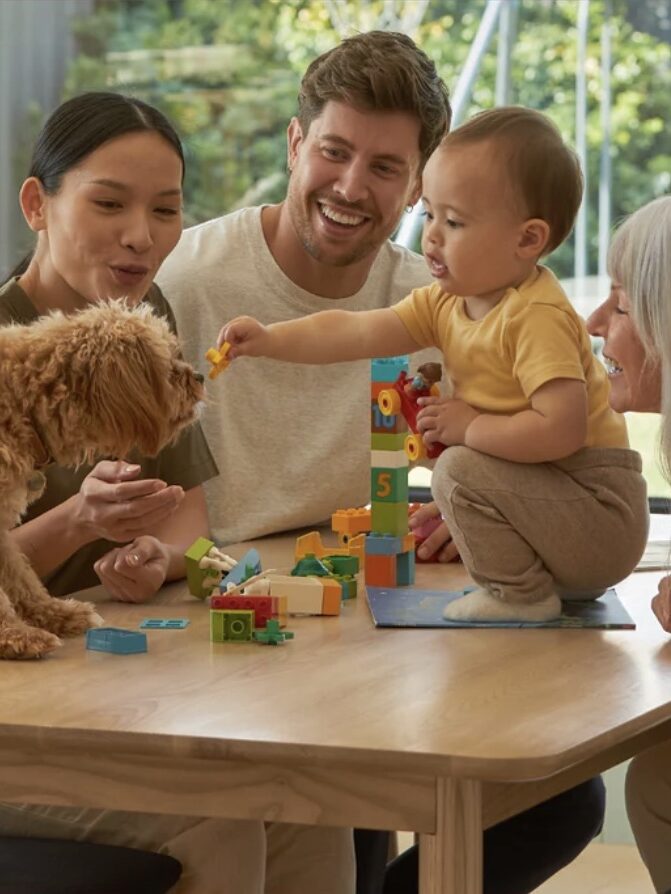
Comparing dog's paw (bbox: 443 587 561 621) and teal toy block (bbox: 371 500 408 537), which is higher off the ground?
teal toy block (bbox: 371 500 408 537)

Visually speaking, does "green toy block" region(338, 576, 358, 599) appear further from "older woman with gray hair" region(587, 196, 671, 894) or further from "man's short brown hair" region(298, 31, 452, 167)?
"man's short brown hair" region(298, 31, 452, 167)

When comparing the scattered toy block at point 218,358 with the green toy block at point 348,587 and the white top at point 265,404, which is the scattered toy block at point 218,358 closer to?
the green toy block at point 348,587

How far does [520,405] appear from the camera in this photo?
159 centimetres

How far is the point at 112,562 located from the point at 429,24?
2358 millimetres

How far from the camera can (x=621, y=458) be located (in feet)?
5.25

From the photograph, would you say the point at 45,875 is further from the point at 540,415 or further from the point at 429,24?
the point at 429,24

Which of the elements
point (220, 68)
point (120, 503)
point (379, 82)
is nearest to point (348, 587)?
point (120, 503)

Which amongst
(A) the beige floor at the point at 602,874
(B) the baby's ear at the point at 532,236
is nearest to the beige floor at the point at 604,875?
(A) the beige floor at the point at 602,874

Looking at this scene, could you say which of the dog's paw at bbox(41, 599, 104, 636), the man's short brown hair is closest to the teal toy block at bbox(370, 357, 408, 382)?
the dog's paw at bbox(41, 599, 104, 636)

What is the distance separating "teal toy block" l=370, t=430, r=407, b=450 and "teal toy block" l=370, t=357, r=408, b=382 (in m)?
0.07

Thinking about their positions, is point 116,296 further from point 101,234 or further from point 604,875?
point 604,875

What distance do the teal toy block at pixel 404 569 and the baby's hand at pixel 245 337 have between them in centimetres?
30

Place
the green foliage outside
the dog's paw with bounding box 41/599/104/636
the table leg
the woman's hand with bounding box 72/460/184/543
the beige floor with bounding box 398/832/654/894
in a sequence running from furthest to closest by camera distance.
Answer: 1. the green foliage outside
2. the beige floor with bounding box 398/832/654/894
3. the woman's hand with bounding box 72/460/184/543
4. the dog's paw with bounding box 41/599/104/636
5. the table leg

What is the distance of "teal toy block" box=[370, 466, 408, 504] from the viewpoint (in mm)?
1789
